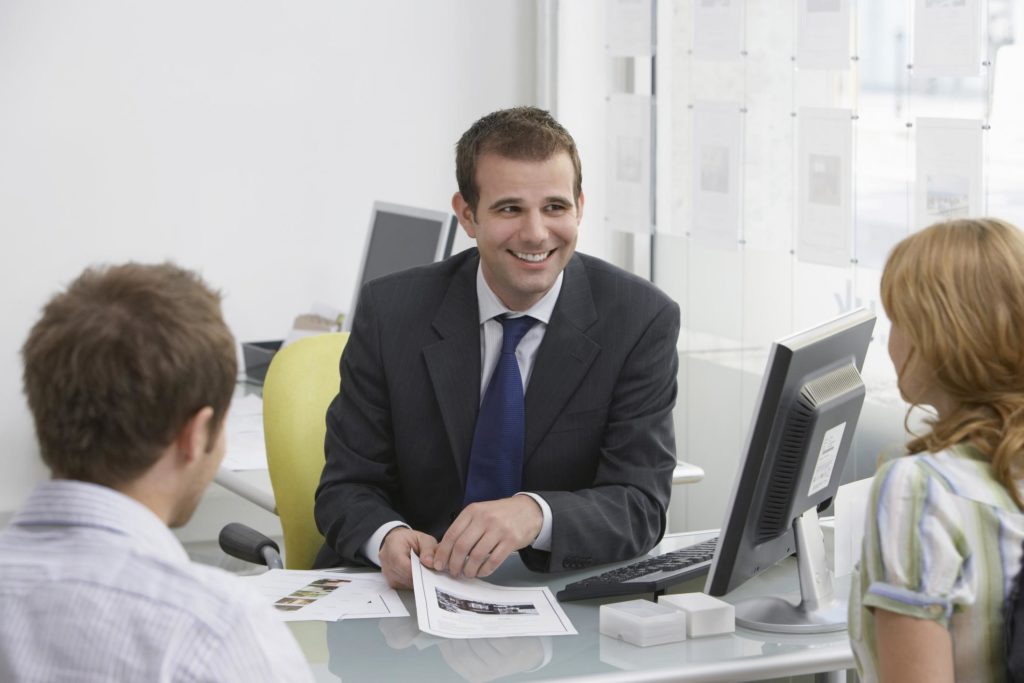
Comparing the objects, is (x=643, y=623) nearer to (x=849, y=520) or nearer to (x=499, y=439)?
(x=849, y=520)

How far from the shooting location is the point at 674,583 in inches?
71.9

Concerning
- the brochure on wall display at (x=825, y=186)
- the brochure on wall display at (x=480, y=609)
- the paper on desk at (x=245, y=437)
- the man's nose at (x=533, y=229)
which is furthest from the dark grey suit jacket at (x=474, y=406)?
the brochure on wall display at (x=825, y=186)

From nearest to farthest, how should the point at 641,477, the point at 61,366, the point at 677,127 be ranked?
the point at 61,366
the point at 641,477
the point at 677,127

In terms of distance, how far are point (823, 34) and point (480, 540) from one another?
1684 millimetres

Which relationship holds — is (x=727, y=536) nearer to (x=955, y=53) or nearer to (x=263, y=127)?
(x=955, y=53)

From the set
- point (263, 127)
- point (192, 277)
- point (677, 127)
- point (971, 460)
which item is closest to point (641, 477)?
point (971, 460)

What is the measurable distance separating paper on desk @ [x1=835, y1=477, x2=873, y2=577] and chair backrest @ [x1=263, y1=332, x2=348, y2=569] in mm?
916

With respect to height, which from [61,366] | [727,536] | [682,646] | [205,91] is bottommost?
[682,646]

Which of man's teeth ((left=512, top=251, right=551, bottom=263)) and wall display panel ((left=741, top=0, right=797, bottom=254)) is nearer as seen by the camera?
man's teeth ((left=512, top=251, right=551, bottom=263))

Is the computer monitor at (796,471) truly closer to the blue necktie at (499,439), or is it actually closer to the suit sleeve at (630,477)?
the suit sleeve at (630,477)

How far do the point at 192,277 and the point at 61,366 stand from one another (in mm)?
135

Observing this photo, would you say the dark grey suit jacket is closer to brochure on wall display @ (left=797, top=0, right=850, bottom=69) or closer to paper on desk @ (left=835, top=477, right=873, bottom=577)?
paper on desk @ (left=835, top=477, right=873, bottom=577)

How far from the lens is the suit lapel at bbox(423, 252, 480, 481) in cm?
210

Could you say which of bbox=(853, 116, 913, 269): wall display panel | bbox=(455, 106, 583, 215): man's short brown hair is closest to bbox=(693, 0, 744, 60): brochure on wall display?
bbox=(853, 116, 913, 269): wall display panel
